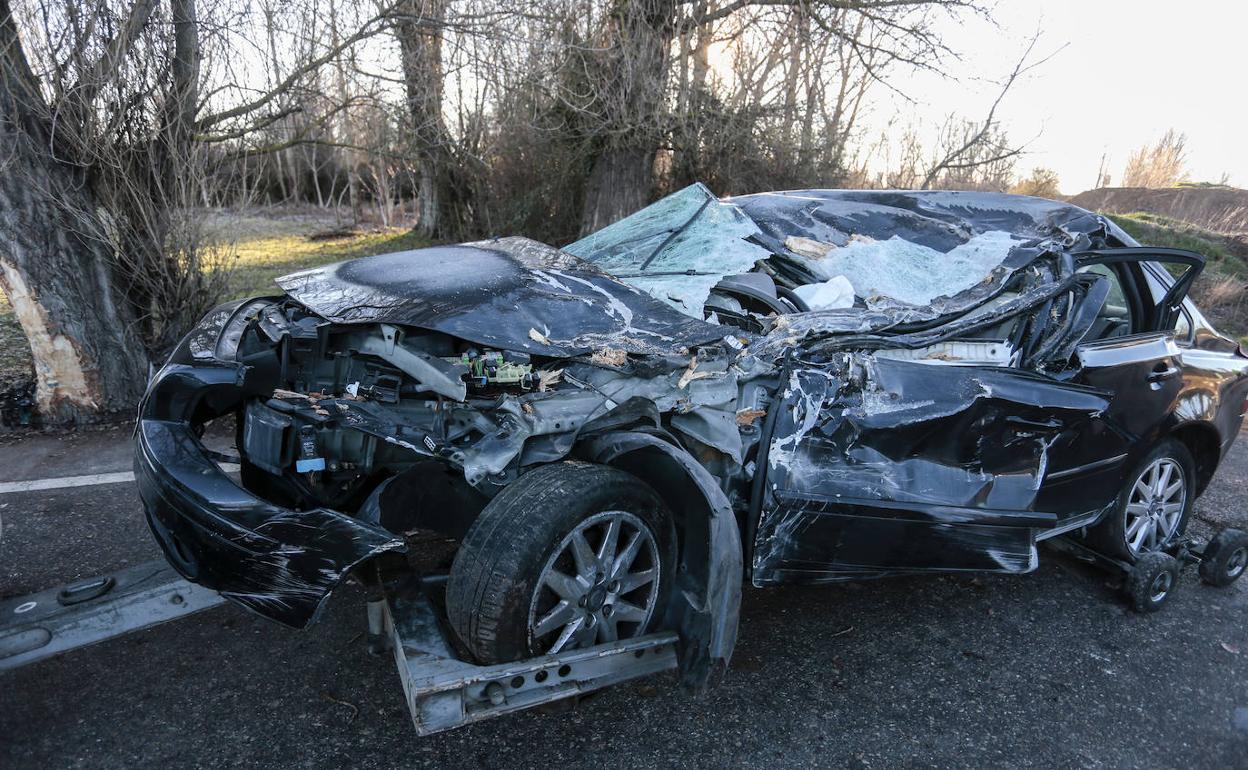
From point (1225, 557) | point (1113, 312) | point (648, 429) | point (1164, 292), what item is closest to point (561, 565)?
point (648, 429)

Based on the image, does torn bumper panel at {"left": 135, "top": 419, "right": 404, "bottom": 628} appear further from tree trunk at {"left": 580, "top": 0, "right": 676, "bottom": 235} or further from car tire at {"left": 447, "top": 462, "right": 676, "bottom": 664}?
tree trunk at {"left": 580, "top": 0, "right": 676, "bottom": 235}

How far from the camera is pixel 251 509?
2.40 m

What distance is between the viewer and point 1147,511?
3.89m

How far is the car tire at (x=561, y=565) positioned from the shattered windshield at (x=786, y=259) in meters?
1.09

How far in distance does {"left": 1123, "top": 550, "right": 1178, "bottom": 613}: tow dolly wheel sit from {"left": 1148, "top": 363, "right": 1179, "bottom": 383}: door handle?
0.83 m

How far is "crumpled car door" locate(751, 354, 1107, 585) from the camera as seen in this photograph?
2781 mm

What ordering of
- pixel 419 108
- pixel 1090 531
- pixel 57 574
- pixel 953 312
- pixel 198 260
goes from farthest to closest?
1. pixel 419 108
2. pixel 198 260
3. pixel 1090 531
4. pixel 57 574
5. pixel 953 312

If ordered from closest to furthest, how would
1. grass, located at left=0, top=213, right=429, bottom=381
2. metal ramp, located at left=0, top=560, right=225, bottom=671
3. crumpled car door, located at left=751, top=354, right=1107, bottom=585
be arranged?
metal ramp, located at left=0, top=560, right=225, bottom=671
crumpled car door, located at left=751, top=354, right=1107, bottom=585
grass, located at left=0, top=213, right=429, bottom=381

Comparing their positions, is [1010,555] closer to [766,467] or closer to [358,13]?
[766,467]

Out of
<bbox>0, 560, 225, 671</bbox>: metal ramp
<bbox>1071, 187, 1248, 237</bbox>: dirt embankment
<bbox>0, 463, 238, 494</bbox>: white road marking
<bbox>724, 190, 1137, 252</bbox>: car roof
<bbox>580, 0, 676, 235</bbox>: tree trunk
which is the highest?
<bbox>580, 0, 676, 235</bbox>: tree trunk

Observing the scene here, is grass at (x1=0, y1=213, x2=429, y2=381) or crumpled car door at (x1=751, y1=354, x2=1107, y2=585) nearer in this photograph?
Result: crumpled car door at (x1=751, y1=354, x2=1107, y2=585)

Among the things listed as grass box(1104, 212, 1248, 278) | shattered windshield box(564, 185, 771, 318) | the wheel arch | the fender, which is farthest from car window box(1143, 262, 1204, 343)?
grass box(1104, 212, 1248, 278)

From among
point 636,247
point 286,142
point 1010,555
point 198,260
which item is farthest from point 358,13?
point 1010,555

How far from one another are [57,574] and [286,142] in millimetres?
4890
